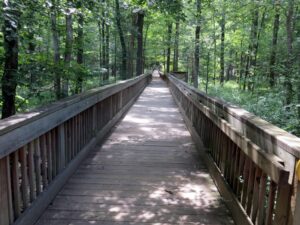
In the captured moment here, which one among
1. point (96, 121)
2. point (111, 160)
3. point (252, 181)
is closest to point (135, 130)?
point (96, 121)

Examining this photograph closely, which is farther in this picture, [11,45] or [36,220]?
[11,45]

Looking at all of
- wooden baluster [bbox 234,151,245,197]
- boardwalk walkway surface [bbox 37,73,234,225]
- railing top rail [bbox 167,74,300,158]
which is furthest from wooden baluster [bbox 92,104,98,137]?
wooden baluster [bbox 234,151,245,197]

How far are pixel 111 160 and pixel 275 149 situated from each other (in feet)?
9.30

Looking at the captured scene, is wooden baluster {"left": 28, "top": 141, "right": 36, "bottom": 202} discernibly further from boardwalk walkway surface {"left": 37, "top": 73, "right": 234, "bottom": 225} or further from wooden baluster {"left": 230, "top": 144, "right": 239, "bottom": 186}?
wooden baluster {"left": 230, "top": 144, "right": 239, "bottom": 186}

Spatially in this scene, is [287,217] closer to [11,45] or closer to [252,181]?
[252,181]

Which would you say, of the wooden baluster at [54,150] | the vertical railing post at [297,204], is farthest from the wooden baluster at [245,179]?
the wooden baluster at [54,150]

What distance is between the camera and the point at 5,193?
6.68 ft

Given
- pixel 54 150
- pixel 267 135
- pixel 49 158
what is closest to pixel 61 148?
pixel 54 150

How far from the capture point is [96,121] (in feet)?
16.8

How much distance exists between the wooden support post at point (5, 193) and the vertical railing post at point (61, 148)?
1179 mm

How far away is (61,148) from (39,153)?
23.9 inches

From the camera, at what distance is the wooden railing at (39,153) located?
6.79ft

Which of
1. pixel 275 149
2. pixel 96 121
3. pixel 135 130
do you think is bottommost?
pixel 135 130

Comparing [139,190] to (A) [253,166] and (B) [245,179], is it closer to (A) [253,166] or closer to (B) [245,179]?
(B) [245,179]
